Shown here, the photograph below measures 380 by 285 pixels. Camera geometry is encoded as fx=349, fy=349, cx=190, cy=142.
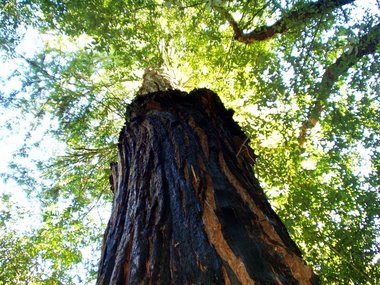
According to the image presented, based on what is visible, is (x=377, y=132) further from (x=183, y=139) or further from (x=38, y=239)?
(x=38, y=239)

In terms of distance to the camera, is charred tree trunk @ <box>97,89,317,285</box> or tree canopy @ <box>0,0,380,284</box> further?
tree canopy @ <box>0,0,380,284</box>

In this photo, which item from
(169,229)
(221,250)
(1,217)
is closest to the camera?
(221,250)

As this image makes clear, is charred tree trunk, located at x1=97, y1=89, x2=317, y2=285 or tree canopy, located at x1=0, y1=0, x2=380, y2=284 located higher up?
tree canopy, located at x1=0, y1=0, x2=380, y2=284

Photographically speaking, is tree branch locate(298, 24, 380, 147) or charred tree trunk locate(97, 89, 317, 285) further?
tree branch locate(298, 24, 380, 147)

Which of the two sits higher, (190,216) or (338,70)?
(338,70)

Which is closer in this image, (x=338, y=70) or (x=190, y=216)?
(x=190, y=216)

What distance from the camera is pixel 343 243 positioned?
396 cm

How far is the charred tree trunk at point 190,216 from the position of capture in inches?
60.7

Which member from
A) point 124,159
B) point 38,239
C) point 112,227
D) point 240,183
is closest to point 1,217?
point 38,239

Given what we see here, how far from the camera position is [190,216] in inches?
71.9

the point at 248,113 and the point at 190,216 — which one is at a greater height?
the point at 248,113

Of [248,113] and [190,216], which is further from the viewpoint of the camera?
[248,113]

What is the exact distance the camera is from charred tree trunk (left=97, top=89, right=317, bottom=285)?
1541 mm

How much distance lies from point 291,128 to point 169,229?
2946 millimetres
